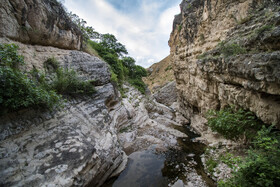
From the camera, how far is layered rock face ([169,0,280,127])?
398cm

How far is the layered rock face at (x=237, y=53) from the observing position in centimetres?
398

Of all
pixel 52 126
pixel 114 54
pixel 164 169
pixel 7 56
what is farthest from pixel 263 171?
pixel 114 54

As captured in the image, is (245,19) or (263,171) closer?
(263,171)

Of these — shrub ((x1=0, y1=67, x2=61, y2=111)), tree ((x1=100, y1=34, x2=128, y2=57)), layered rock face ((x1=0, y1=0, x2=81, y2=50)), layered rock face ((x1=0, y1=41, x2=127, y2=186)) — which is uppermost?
tree ((x1=100, y1=34, x2=128, y2=57))

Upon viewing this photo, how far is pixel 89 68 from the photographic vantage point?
793 centimetres

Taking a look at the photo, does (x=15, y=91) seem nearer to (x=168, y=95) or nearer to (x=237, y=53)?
(x=237, y=53)

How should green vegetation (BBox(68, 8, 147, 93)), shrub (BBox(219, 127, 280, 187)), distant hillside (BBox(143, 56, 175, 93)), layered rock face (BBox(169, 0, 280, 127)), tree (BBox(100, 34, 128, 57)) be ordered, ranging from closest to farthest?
shrub (BBox(219, 127, 280, 187)) → layered rock face (BBox(169, 0, 280, 127)) → green vegetation (BBox(68, 8, 147, 93)) → tree (BBox(100, 34, 128, 57)) → distant hillside (BBox(143, 56, 175, 93))

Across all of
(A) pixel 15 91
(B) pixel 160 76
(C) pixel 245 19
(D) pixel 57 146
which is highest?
(C) pixel 245 19

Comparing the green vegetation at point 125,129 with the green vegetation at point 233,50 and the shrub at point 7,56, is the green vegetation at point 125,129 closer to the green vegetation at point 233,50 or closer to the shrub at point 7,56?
the shrub at point 7,56

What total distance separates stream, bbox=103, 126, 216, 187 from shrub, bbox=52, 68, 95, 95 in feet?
15.6

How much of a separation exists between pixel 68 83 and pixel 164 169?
672 cm

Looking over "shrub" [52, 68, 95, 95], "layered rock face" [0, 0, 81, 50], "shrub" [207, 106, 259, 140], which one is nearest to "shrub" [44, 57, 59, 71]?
"shrub" [52, 68, 95, 95]

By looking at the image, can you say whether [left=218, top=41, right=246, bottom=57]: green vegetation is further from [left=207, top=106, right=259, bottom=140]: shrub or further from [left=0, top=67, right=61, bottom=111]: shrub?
[left=0, top=67, right=61, bottom=111]: shrub

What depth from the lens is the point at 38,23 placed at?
19.5ft
